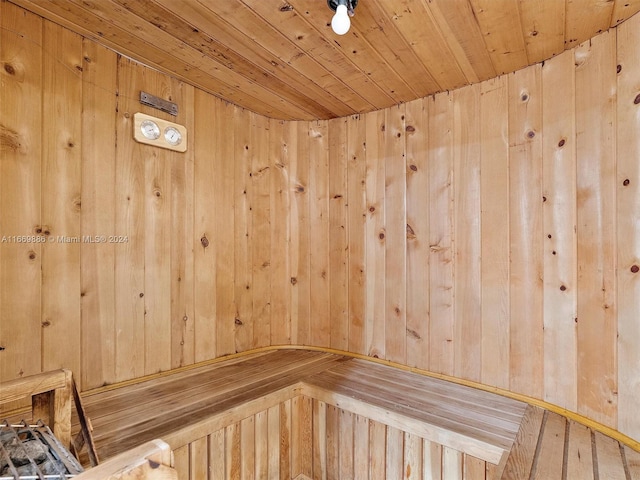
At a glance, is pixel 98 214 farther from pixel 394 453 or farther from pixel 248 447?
pixel 394 453

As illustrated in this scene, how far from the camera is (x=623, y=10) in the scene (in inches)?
46.6

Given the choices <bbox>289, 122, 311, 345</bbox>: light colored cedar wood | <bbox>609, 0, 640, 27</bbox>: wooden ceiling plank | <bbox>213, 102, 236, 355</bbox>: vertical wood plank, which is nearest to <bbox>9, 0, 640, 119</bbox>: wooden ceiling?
<bbox>609, 0, 640, 27</bbox>: wooden ceiling plank

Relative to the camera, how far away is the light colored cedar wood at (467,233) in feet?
5.58

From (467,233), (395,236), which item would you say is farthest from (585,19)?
(395,236)

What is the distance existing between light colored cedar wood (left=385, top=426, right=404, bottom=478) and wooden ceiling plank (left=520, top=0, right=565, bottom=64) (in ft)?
5.50

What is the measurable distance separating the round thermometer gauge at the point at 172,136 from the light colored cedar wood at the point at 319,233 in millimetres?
863

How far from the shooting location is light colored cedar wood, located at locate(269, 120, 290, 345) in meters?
2.29

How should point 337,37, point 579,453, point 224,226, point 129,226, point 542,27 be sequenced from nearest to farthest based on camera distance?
point 579,453 < point 542,27 < point 337,37 < point 129,226 < point 224,226

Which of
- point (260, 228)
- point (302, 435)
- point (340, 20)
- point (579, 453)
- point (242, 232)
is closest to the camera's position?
point (340, 20)

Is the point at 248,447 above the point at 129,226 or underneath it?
underneath

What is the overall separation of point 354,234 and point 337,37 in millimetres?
1115

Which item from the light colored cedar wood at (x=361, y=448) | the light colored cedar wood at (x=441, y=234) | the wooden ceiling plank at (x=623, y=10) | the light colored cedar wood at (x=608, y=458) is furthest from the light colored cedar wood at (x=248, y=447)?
the wooden ceiling plank at (x=623, y=10)

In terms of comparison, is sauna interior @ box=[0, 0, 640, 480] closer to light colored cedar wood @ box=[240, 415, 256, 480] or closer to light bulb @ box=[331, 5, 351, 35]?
light colored cedar wood @ box=[240, 415, 256, 480]

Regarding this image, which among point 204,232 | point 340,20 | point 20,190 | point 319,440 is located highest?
point 340,20
